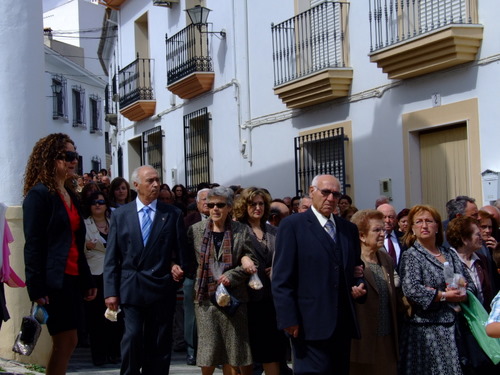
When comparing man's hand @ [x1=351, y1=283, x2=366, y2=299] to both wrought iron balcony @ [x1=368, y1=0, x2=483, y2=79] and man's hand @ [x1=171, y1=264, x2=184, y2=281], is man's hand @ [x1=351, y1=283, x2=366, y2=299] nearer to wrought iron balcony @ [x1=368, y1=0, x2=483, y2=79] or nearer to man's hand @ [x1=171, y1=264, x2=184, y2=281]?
man's hand @ [x1=171, y1=264, x2=184, y2=281]

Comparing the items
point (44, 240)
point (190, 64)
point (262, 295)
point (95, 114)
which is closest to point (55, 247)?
point (44, 240)

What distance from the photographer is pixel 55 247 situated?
5.94 m

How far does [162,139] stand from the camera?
1964 centimetres

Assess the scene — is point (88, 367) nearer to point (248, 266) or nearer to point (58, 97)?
point (248, 266)

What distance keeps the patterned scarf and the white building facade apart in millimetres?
4269

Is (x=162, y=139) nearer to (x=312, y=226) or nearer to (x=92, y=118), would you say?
(x=312, y=226)

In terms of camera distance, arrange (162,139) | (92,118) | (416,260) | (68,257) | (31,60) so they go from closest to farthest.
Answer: (68,257)
(416,260)
(31,60)
(162,139)
(92,118)

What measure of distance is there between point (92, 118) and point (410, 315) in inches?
1186

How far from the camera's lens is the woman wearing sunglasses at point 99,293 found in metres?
8.70

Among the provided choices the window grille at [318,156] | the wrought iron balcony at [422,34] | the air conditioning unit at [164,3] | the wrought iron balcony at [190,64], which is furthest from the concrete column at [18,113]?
the air conditioning unit at [164,3]

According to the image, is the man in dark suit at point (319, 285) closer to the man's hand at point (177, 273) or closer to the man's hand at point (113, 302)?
the man's hand at point (177, 273)

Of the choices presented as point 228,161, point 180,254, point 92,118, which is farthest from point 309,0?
point 92,118

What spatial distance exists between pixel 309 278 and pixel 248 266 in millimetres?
1125

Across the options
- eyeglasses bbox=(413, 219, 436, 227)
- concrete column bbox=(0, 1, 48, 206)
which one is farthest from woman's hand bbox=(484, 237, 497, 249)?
concrete column bbox=(0, 1, 48, 206)
